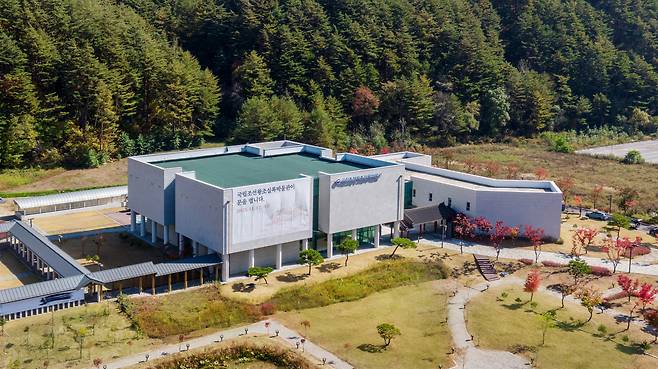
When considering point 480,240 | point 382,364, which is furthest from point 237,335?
point 480,240

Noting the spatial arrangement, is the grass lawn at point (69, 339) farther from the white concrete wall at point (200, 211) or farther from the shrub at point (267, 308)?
the white concrete wall at point (200, 211)

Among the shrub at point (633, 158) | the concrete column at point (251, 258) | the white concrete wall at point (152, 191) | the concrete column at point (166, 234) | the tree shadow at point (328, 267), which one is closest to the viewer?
the concrete column at point (251, 258)

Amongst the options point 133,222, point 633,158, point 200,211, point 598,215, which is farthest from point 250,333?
point 633,158

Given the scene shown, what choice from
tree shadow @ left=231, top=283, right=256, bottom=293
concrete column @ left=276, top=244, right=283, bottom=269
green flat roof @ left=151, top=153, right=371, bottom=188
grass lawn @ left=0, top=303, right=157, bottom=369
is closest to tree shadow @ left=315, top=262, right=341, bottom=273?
concrete column @ left=276, top=244, right=283, bottom=269

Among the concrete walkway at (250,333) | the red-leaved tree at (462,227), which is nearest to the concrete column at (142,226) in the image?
the concrete walkway at (250,333)

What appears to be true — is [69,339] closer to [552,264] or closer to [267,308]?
[267,308]

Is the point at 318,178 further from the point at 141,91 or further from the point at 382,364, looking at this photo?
the point at 141,91
